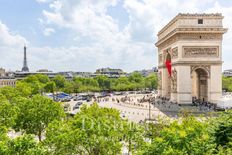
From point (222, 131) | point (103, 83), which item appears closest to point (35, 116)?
point (222, 131)

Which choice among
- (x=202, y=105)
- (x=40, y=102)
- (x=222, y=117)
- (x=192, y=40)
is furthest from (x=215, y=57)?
Result: (x=222, y=117)

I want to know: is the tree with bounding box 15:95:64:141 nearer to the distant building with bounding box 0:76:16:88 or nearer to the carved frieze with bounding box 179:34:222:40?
the carved frieze with bounding box 179:34:222:40

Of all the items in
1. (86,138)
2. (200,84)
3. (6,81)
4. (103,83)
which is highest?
(6,81)

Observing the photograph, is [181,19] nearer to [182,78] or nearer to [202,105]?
[182,78]

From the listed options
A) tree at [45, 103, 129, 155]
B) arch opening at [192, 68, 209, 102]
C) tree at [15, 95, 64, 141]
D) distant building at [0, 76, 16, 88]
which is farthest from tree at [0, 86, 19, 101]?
distant building at [0, 76, 16, 88]

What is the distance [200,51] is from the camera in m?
55.4

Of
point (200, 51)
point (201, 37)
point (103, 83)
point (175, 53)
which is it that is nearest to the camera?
point (200, 51)

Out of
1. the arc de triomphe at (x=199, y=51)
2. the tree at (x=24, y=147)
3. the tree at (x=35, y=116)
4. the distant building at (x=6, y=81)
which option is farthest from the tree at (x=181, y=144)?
the distant building at (x=6, y=81)

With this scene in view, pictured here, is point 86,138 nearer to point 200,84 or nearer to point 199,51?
point 199,51

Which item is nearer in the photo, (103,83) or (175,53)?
(175,53)

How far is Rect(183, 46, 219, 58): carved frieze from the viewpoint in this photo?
182 ft

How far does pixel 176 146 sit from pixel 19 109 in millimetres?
18931

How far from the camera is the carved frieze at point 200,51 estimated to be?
182 feet

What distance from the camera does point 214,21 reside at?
55750 mm
